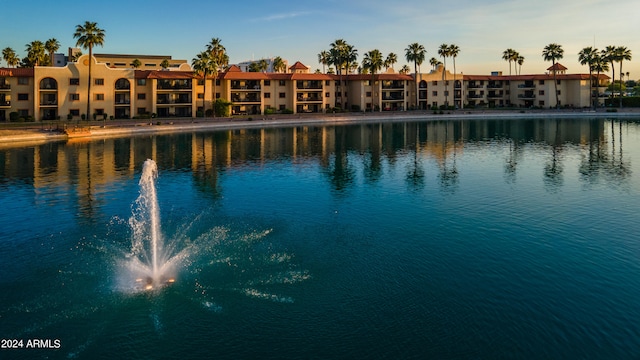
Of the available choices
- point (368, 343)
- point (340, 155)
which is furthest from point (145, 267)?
point (340, 155)

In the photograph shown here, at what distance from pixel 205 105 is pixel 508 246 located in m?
99.6

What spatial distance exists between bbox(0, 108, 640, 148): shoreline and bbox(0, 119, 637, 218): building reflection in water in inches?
190

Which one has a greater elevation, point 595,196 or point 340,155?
point 340,155

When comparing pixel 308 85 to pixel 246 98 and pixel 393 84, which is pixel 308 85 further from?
pixel 393 84

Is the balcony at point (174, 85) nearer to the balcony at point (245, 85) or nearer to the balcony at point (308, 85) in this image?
the balcony at point (245, 85)


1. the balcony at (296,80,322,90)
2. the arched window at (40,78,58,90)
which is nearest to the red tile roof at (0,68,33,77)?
the arched window at (40,78,58,90)

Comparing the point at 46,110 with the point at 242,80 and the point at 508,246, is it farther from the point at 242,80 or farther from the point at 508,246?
the point at 508,246

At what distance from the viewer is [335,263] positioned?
74.6 feet

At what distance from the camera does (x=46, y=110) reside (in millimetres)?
98312

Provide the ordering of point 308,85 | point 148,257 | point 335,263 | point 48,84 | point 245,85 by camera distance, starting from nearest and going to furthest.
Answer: point 335,263 → point 148,257 → point 48,84 → point 245,85 → point 308,85

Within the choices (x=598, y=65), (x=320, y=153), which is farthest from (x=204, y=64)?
(x=598, y=65)

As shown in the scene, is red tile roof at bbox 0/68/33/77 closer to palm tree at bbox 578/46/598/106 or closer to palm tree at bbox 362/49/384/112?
palm tree at bbox 362/49/384/112

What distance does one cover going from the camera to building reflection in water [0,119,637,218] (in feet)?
147

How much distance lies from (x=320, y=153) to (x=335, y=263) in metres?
41.1
